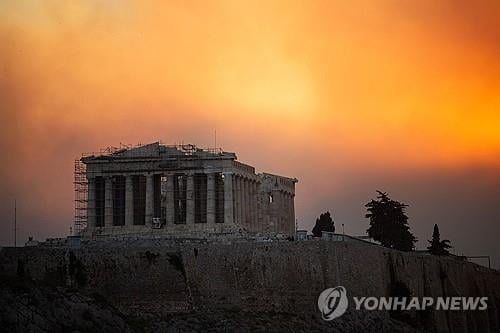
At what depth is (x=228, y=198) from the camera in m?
93.9

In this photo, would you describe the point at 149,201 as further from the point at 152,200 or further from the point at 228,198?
the point at 228,198

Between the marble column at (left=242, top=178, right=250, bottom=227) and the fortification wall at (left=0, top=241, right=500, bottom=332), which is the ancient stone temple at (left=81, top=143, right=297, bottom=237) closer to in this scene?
the marble column at (left=242, top=178, right=250, bottom=227)

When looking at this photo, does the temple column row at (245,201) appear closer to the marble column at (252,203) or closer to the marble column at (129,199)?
the marble column at (252,203)

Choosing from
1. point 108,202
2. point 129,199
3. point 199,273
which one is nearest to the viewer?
point 199,273

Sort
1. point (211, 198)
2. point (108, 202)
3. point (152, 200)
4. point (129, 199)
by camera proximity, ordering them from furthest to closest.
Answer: point (108, 202), point (129, 199), point (152, 200), point (211, 198)

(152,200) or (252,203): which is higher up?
(252,203)

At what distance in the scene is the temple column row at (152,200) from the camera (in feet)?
308

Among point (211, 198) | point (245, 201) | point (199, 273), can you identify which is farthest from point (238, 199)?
point (199, 273)

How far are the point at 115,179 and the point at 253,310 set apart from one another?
1962cm

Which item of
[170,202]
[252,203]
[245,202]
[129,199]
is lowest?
[170,202]

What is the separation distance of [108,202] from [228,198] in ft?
26.1

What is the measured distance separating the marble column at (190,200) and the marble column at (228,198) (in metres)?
2.18

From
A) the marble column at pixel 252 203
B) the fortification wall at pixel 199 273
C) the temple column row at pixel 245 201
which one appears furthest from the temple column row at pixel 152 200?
the fortification wall at pixel 199 273

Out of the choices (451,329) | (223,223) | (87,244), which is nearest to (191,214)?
(223,223)
